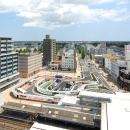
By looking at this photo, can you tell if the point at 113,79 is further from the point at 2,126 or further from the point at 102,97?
the point at 2,126

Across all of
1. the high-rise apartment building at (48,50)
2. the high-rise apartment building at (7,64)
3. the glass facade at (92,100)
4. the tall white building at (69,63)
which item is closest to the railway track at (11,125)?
the glass facade at (92,100)

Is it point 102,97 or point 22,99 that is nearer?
point 102,97

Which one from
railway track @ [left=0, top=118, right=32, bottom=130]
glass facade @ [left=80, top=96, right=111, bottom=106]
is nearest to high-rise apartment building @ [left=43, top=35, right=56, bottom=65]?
glass facade @ [left=80, top=96, right=111, bottom=106]

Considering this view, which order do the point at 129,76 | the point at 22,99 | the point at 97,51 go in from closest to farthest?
the point at 22,99, the point at 129,76, the point at 97,51

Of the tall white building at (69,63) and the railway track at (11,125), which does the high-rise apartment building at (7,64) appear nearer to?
the railway track at (11,125)

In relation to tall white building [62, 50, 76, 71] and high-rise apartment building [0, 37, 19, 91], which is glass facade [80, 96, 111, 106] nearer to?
high-rise apartment building [0, 37, 19, 91]

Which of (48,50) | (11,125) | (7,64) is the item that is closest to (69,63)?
(48,50)

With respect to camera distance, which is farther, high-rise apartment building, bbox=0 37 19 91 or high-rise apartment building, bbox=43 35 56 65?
high-rise apartment building, bbox=43 35 56 65

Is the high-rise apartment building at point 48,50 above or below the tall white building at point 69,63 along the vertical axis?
above

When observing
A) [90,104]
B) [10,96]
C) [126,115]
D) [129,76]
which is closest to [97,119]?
[126,115]
